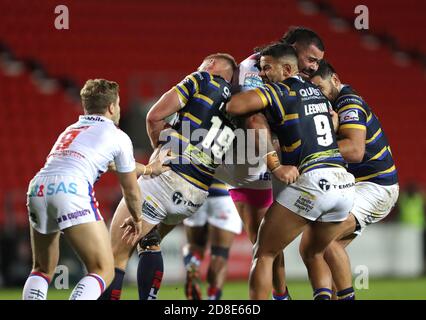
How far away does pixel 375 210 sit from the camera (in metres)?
→ 6.96

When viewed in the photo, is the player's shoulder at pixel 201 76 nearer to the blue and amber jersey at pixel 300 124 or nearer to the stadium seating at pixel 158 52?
the blue and amber jersey at pixel 300 124

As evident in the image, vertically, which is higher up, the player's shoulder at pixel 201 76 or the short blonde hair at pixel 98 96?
the player's shoulder at pixel 201 76

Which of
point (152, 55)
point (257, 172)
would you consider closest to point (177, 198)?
point (257, 172)

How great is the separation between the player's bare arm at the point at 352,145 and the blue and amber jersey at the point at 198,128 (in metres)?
1.01

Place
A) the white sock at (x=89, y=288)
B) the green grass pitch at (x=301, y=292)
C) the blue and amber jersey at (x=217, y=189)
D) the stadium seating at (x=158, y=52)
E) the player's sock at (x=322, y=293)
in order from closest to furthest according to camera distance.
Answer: the white sock at (x=89, y=288)
the player's sock at (x=322, y=293)
the blue and amber jersey at (x=217, y=189)
the green grass pitch at (x=301, y=292)
the stadium seating at (x=158, y=52)

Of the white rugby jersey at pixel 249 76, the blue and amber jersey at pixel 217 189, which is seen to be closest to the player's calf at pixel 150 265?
the white rugby jersey at pixel 249 76

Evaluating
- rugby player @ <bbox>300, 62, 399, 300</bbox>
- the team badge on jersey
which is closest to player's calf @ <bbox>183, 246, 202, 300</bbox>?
rugby player @ <bbox>300, 62, 399, 300</bbox>

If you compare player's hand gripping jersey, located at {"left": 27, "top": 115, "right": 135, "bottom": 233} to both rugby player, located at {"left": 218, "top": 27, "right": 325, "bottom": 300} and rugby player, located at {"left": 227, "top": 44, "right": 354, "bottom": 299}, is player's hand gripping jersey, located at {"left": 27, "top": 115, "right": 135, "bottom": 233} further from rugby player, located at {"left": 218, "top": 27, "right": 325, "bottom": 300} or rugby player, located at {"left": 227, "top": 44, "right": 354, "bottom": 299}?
rugby player, located at {"left": 218, "top": 27, "right": 325, "bottom": 300}

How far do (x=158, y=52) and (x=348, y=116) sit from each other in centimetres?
1111

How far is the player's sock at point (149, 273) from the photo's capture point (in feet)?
22.1

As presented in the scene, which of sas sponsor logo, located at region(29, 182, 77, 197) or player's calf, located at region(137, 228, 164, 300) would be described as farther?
player's calf, located at region(137, 228, 164, 300)

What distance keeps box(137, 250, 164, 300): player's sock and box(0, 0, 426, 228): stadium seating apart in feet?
26.3

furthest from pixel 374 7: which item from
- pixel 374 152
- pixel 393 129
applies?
pixel 374 152

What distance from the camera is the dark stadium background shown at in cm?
1514
